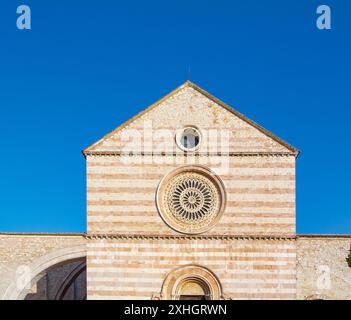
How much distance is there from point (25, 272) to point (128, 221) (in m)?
5.40

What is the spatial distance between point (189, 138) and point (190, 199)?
2.29 metres

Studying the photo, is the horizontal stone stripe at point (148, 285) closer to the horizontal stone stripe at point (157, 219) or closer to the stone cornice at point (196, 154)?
the horizontal stone stripe at point (157, 219)

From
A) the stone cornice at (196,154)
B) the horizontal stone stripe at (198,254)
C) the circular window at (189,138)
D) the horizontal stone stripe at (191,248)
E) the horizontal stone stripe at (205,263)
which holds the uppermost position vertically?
the circular window at (189,138)

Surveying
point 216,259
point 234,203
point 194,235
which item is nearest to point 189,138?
point 234,203

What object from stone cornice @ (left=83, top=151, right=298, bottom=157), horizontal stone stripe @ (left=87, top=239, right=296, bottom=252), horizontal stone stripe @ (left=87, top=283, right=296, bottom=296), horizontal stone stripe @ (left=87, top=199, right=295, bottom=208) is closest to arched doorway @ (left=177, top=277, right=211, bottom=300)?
horizontal stone stripe @ (left=87, top=283, right=296, bottom=296)

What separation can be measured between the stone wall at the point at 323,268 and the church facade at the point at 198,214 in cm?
4

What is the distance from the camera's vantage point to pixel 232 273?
22500 millimetres

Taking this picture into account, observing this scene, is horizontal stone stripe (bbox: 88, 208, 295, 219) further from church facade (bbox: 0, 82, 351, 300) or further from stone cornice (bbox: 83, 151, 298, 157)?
stone cornice (bbox: 83, 151, 298, 157)

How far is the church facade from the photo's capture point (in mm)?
22500

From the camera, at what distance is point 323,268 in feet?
77.9

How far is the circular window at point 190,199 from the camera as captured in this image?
22.9m

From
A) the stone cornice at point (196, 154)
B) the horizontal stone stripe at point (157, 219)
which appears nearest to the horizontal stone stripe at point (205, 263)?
the horizontal stone stripe at point (157, 219)

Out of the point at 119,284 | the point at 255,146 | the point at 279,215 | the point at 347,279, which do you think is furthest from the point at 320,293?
the point at 119,284

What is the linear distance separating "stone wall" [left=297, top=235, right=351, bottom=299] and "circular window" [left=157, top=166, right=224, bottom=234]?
148 inches
